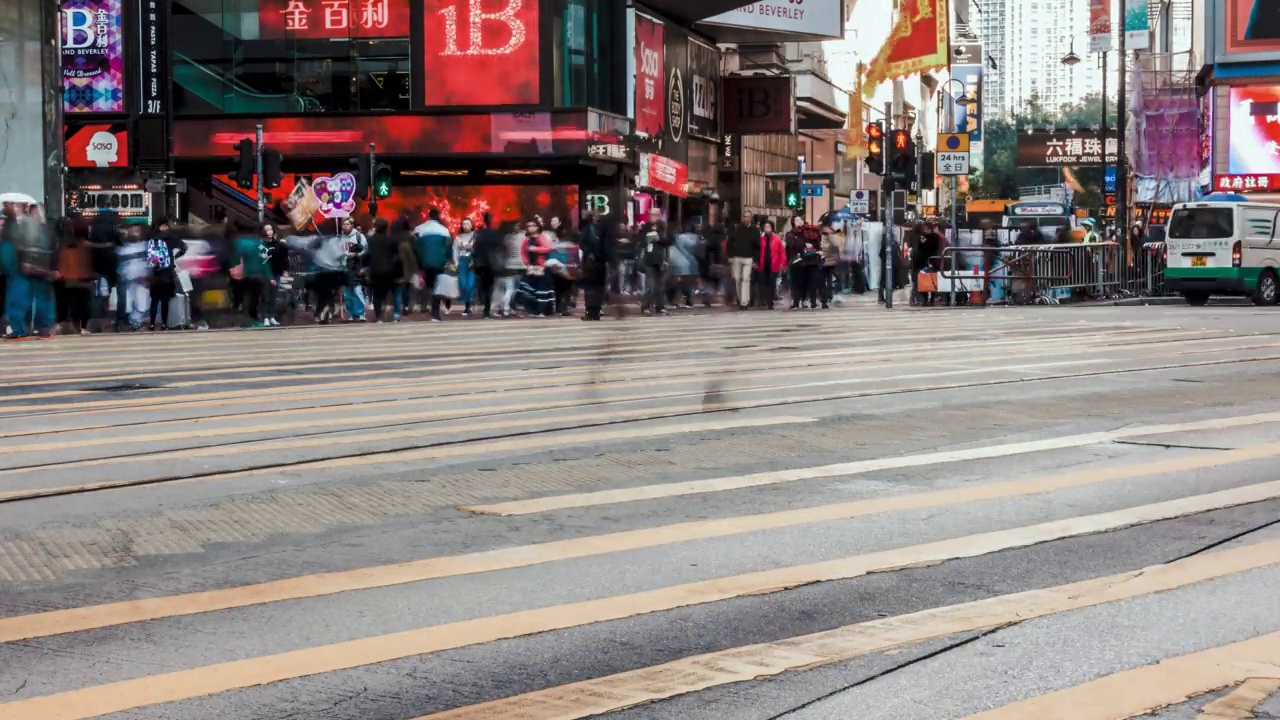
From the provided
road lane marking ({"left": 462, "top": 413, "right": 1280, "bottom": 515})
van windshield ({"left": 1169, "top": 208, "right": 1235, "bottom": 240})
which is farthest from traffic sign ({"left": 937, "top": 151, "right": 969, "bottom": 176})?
road lane marking ({"left": 462, "top": 413, "right": 1280, "bottom": 515})

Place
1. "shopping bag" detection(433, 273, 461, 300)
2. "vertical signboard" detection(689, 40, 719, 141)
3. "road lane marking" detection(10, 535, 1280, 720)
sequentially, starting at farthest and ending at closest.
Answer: "vertical signboard" detection(689, 40, 719, 141), "shopping bag" detection(433, 273, 461, 300), "road lane marking" detection(10, 535, 1280, 720)

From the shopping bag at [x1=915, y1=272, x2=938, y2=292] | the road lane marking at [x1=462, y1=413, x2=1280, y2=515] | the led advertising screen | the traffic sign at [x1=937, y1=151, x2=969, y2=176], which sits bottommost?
the road lane marking at [x1=462, y1=413, x2=1280, y2=515]

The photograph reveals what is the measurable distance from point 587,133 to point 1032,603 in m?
38.3

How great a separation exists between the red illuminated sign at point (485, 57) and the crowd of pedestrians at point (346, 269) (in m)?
11.8

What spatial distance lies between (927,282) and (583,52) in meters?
13.3

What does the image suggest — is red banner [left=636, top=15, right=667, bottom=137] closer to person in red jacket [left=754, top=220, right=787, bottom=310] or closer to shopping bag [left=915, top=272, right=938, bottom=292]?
shopping bag [left=915, top=272, right=938, bottom=292]

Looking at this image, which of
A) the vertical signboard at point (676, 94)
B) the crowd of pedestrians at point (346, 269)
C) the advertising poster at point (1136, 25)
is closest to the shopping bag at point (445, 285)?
the crowd of pedestrians at point (346, 269)

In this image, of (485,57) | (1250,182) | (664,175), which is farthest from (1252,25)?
(485,57)

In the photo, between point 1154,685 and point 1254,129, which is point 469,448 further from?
point 1254,129

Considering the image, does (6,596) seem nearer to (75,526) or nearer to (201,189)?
(75,526)

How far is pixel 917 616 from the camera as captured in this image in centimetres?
592

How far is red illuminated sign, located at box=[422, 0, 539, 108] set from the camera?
44.3 metres

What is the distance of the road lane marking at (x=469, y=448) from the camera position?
8906 mm

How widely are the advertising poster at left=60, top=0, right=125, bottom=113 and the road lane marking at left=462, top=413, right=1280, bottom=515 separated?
35.9 m
